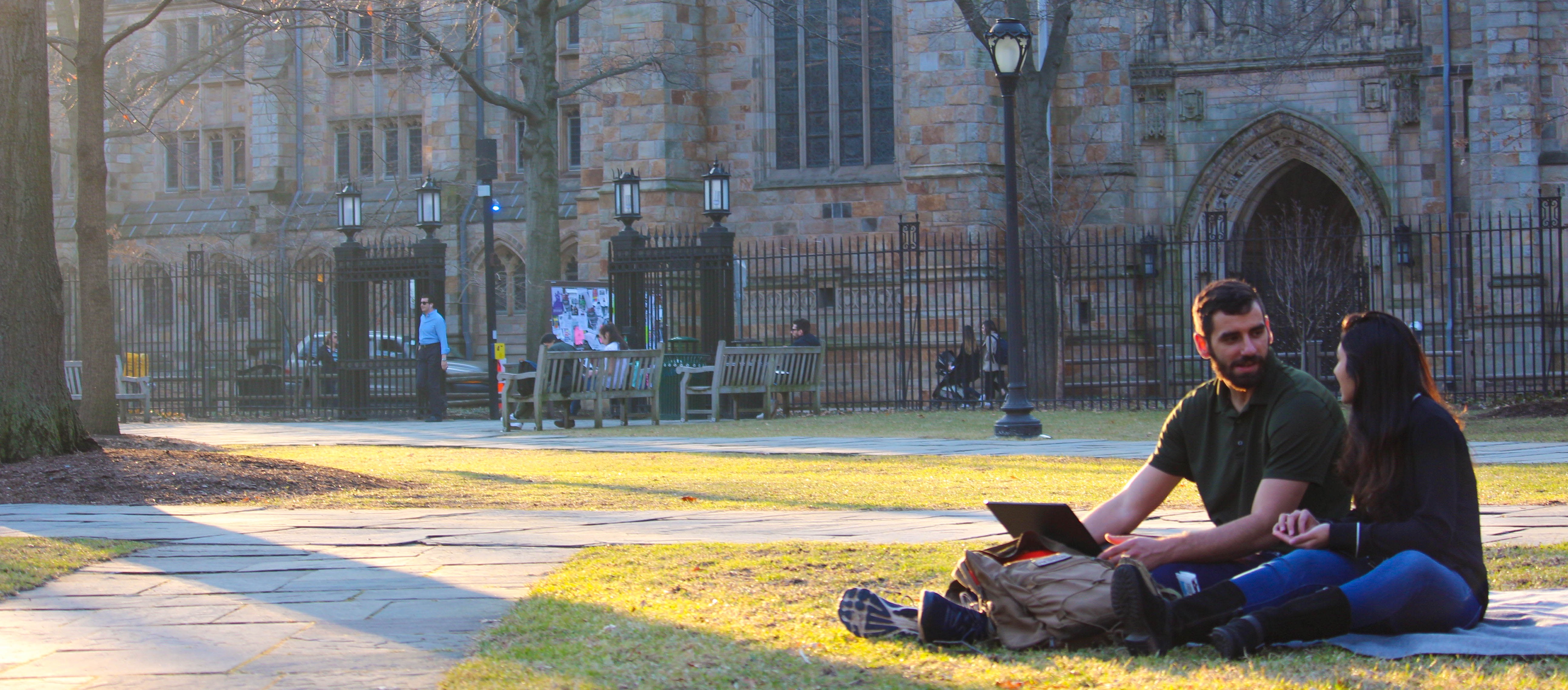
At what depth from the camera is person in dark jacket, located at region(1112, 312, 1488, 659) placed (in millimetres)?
4223

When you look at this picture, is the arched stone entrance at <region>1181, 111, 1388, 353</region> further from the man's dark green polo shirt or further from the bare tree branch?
the man's dark green polo shirt

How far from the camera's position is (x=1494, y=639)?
4172 millimetres

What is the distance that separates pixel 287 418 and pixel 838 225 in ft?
29.2

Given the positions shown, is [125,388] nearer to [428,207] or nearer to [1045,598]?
[428,207]

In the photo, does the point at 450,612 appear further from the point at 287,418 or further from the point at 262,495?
the point at 287,418

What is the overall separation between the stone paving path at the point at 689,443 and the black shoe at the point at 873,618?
7.53m

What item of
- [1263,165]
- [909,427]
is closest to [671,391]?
[909,427]

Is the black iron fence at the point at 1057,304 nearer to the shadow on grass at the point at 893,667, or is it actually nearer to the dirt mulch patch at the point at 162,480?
the dirt mulch patch at the point at 162,480

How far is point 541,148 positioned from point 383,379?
409 cm

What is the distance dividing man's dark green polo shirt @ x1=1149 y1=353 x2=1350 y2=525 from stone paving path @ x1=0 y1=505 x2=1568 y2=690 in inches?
77.7

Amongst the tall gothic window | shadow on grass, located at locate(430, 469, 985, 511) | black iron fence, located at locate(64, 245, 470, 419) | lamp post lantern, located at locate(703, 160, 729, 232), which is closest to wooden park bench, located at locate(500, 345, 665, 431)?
lamp post lantern, located at locate(703, 160, 729, 232)

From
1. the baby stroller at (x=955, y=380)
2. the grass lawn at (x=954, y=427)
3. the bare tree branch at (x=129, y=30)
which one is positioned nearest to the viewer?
the bare tree branch at (x=129, y=30)

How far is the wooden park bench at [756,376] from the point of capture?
58.5ft

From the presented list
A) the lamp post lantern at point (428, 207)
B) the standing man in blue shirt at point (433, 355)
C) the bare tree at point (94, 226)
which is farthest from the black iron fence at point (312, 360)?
the bare tree at point (94, 226)
